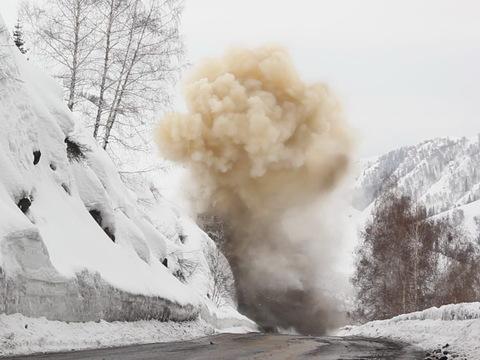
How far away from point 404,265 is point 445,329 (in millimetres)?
15549

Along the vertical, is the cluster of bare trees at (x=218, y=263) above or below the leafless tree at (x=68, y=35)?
below

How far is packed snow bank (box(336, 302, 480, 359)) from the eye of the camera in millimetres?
9156

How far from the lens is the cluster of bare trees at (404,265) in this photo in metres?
26.2

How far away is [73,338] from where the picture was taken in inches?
348

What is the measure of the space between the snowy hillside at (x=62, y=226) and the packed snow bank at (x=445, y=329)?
5.63m

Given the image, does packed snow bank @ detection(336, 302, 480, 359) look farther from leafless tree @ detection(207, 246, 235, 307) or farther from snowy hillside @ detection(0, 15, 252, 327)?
leafless tree @ detection(207, 246, 235, 307)

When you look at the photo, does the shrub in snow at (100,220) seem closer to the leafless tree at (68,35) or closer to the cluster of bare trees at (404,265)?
the leafless tree at (68,35)

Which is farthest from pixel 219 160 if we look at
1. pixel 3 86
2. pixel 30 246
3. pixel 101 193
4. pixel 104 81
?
pixel 30 246

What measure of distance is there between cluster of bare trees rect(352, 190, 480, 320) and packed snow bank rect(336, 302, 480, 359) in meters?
10.0

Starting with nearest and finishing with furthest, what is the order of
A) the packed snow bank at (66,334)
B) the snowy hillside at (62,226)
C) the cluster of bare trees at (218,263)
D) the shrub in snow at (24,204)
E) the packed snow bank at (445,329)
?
the packed snow bank at (66,334), the snowy hillside at (62,226), the packed snow bank at (445,329), the shrub in snow at (24,204), the cluster of bare trees at (218,263)

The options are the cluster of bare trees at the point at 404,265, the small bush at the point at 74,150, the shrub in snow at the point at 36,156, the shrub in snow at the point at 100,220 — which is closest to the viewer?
the shrub in snow at the point at 36,156

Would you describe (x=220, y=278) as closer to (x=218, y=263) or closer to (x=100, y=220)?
(x=218, y=263)

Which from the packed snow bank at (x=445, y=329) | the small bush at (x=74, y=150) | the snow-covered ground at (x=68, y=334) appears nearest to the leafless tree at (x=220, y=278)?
the packed snow bank at (x=445, y=329)

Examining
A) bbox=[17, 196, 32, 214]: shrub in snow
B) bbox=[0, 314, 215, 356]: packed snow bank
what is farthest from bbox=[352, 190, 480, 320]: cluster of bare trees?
bbox=[17, 196, 32, 214]: shrub in snow
